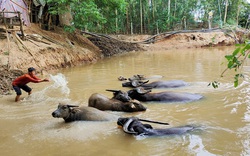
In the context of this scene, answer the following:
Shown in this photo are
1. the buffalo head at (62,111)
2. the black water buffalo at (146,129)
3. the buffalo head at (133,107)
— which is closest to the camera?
the black water buffalo at (146,129)

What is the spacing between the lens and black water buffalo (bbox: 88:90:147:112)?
20.7 ft

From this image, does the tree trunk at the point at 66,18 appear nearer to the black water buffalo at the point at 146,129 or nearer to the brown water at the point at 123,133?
the brown water at the point at 123,133

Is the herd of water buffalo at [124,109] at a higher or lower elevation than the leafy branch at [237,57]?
lower

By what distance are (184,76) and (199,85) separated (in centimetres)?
198

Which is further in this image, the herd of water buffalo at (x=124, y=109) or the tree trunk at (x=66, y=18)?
the tree trunk at (x=66, y=18)

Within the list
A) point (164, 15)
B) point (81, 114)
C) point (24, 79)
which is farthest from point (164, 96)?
point (164, 15)

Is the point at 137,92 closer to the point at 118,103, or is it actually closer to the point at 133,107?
the point at 118,103

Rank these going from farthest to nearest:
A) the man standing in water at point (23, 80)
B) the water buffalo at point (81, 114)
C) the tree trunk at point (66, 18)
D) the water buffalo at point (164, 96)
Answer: the tree trunk at point (66, 18)
the man standing in water at point (23, 80)
the water buffalo at point (164, 96)
the water buffalo at point (81, 114)

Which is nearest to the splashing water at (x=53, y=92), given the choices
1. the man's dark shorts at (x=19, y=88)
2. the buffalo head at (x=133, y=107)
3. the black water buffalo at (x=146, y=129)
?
the man's dark shorts at (x=19, y=88)

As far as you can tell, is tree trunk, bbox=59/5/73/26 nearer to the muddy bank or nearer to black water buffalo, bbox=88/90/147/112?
the muddy bank

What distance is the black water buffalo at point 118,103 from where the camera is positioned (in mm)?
6305

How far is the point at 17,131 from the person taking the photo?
17.3 feet

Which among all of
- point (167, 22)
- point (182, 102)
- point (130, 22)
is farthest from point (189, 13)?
point (182, 102)

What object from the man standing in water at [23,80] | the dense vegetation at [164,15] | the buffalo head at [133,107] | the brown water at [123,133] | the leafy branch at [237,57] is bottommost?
the brown water at [123,133]
